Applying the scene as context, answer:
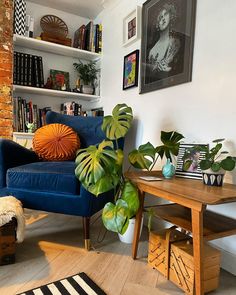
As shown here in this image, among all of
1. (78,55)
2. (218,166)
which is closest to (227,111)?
(218,166)

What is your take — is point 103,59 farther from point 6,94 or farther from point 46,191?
point 46,191

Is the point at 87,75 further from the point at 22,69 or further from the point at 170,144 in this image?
the point at 170,144

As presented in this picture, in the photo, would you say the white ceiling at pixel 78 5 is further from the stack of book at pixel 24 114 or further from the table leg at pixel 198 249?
the table leg at pixel 198 249

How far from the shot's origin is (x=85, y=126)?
2.12 metres

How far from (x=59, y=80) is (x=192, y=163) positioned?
1.99m

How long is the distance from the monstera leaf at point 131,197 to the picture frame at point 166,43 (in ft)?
2.75

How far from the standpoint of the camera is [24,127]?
2.47 m

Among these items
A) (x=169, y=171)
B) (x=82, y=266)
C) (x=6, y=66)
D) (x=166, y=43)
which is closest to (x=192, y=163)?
(x=169, y=171)

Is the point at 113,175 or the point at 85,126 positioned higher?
the point at 85,126

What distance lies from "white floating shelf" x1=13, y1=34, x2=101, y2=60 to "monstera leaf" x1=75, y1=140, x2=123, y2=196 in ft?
5.55

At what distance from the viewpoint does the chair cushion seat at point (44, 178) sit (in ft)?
4.80

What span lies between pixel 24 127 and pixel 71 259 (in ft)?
5.15

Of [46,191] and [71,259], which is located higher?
[46,191]

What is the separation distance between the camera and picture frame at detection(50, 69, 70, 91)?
2720 millimetres
